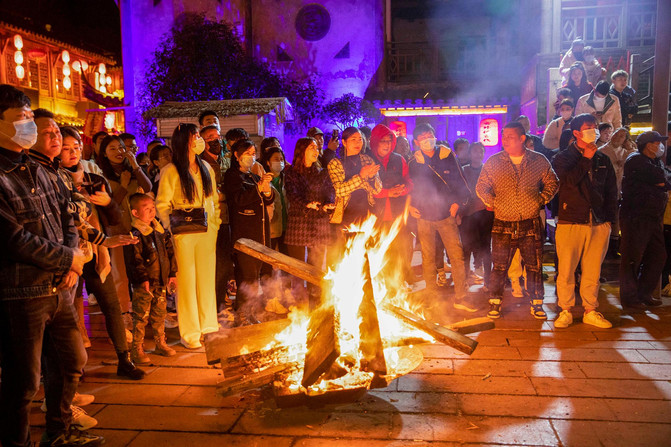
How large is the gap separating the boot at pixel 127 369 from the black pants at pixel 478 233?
5.23 meters

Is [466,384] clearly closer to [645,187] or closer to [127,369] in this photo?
[127,369]

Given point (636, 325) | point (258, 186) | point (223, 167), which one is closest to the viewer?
point (636, 325)

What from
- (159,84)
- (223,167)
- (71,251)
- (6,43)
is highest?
Result: (6,43)

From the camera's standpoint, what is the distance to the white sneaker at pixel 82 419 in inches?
142

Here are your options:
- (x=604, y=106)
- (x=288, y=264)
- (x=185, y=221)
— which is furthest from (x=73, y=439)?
(x=604, y=106)

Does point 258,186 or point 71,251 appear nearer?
point 71,251

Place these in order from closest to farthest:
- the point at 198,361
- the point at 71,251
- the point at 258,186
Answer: the point at 71,251, the point at 198,361, the point at 258,186

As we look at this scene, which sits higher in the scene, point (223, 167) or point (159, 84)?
point (159, 84)

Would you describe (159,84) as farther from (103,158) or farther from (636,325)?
(636,325)

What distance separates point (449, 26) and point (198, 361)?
19.9 m

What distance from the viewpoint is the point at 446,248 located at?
7.08 metres

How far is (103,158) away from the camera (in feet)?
20.4

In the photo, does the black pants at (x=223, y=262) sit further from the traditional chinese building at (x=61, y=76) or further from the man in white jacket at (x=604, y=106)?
the traditional chinese building at (x=61, y=76)

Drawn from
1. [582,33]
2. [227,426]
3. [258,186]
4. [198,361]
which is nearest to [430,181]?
[258,186]
